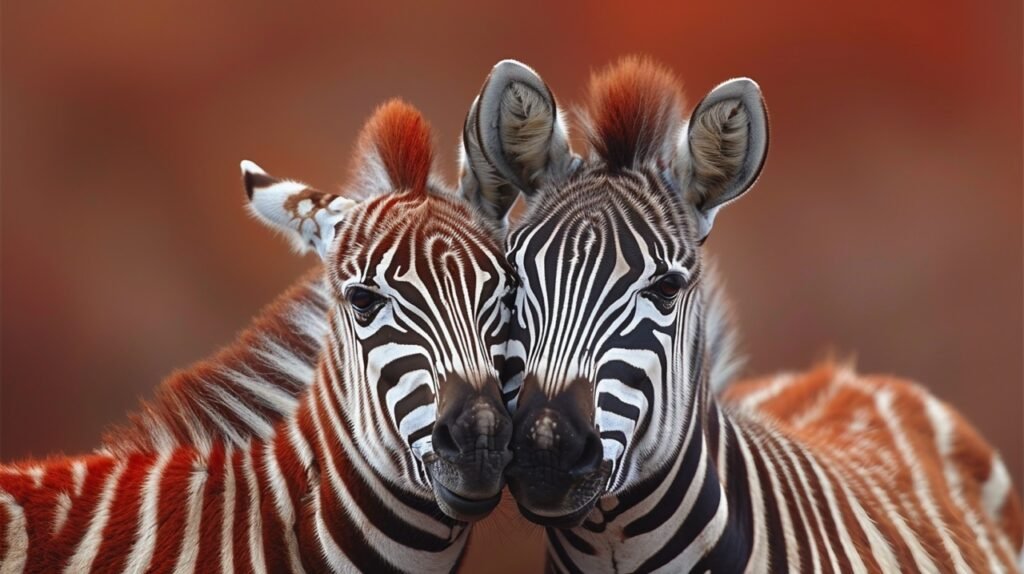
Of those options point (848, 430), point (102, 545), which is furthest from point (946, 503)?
point (102, 545)

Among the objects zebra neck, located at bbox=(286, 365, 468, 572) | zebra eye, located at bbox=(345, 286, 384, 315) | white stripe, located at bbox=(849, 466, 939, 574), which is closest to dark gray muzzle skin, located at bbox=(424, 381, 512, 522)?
zebra neck, located at bbox=(286, 365, 468, 572)

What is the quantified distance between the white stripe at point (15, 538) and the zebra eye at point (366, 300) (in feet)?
3.87

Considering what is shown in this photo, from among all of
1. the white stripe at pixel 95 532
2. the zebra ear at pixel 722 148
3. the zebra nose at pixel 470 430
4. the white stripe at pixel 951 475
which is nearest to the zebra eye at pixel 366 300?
the zebra nose at pixel 470 430

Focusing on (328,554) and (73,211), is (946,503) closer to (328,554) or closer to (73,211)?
(328,554)

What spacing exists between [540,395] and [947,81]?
986 centimetres

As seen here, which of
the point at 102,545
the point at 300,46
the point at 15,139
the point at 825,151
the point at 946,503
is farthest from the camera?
the point at 825,151

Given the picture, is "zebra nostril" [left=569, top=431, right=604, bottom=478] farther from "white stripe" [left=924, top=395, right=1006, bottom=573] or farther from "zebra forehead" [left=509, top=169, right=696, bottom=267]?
"white stripe" [left=924, top=395, right=1006, bottom=573]

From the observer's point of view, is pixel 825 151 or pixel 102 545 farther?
pixel 825 151

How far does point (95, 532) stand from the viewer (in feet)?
10.4

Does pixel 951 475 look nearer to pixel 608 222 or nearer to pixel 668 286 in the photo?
pixel 668 286

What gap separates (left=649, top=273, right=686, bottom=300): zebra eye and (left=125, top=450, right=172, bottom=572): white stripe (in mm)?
1717

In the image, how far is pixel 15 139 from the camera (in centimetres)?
974

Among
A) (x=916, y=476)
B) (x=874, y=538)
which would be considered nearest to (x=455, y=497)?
(x=874, y=538)

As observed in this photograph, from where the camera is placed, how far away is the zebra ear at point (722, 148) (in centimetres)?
338
